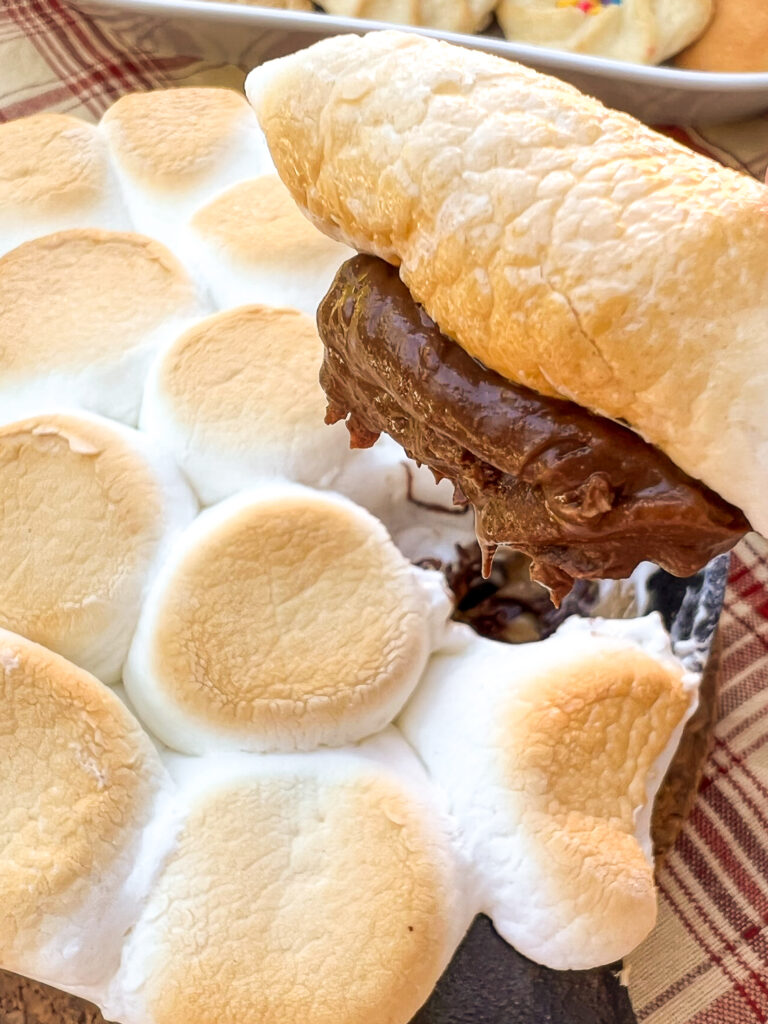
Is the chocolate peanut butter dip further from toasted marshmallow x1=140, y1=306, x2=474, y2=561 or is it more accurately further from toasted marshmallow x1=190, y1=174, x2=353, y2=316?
toasted marshmallow x1=190, y1=174, x2=353, y2=316

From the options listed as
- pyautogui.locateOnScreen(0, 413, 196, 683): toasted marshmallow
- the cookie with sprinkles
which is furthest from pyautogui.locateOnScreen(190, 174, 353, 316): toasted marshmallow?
the cookie with sprinkles

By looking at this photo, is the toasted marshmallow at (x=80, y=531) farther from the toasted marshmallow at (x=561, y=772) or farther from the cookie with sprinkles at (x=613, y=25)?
the cookie with sprinkles at (x=613, y=25)

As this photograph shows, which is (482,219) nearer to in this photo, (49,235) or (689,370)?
(689,370)

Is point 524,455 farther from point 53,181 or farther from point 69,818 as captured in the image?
point 53,181

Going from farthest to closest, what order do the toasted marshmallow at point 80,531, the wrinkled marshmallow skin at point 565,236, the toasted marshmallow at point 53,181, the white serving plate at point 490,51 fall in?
the white serving plate at point 490,51 → the toasted marshmallow at point 53,181 → the toasted marshmallow at point 80,531 → the wrinkled marshmallow skin at point 565,236

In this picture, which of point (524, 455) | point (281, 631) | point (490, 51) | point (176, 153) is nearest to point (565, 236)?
point (524, 455)

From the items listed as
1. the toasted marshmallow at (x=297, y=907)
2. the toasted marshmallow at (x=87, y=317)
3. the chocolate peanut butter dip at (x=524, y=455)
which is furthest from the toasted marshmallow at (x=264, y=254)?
the toasted marshmallow at (x=297, y=907)
